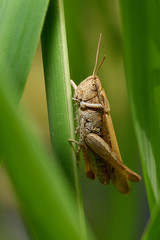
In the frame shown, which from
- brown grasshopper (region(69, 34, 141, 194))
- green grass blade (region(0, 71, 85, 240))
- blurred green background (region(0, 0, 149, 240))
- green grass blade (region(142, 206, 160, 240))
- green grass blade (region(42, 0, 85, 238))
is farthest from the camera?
brown grasshopper (region(69, 34, 141, 194))

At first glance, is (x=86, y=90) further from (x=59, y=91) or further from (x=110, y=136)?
(x=59, y=91)

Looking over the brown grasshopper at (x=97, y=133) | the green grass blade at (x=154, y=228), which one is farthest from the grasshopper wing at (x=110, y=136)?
the green grass blade at (x=154, y=228)

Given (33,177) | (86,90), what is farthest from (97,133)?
(33,177)

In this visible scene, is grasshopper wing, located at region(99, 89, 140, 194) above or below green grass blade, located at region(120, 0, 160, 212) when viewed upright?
below

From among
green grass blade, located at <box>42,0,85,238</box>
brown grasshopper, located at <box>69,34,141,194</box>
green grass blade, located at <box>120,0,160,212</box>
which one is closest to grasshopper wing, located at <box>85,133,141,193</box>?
brown grasshopper, located at <box>69,34,141,194</box>

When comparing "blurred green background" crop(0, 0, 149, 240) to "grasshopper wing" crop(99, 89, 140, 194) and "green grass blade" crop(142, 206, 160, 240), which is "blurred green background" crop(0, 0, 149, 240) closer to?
"grasshopper wing" crop(99, 89, 140, 194)

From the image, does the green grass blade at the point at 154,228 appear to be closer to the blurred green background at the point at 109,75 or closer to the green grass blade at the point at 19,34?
the green grass blade at the point at 19,34

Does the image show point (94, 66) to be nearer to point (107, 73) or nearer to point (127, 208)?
point (107, 73)
